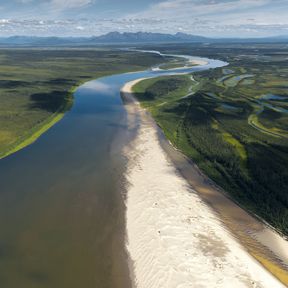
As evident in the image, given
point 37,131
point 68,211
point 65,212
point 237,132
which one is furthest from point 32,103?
point 65,212

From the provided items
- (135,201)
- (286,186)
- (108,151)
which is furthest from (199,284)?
(108,151)

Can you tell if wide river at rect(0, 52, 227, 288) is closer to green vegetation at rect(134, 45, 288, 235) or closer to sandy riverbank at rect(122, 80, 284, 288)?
sandy riverbank at rect(122, 80, 284, 288)

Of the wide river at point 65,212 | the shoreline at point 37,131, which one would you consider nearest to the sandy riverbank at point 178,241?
the wide river at point 65,212

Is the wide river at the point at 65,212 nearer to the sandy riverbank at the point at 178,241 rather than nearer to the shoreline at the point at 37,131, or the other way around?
the shoreline at the point at 37,131

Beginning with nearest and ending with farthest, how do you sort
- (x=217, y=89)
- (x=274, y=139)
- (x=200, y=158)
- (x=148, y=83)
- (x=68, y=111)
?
(x=200, y=158) < (x=274, y=139) < (x=68, y=111) < (x=217, y=89) < (x=148, y=83)

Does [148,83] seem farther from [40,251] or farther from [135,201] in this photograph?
[40,251]

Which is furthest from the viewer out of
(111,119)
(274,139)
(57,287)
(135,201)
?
(111,119)
